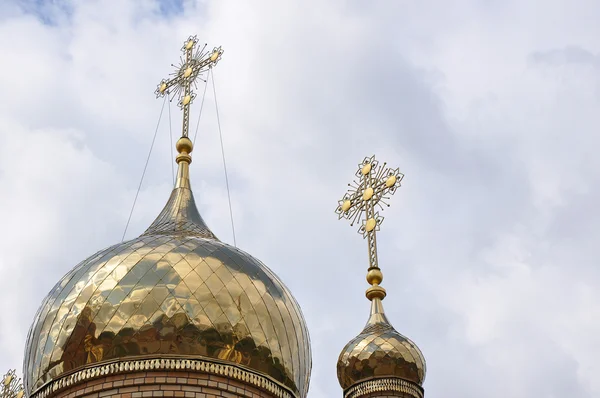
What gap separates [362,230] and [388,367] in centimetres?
296

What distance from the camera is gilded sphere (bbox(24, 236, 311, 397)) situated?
11.9 m

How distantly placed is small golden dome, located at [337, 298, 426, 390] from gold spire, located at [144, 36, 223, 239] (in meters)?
2.81

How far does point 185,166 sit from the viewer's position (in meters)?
15.4

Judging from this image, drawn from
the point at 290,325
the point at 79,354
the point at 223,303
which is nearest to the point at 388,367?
the point at 290,325

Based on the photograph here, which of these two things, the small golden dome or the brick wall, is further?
the small golden dome

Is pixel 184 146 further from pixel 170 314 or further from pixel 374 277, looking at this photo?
pixel 170 314

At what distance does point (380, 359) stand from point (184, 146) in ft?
13.0

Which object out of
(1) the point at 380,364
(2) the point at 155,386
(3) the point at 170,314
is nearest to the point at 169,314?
(3) the point at 170,314

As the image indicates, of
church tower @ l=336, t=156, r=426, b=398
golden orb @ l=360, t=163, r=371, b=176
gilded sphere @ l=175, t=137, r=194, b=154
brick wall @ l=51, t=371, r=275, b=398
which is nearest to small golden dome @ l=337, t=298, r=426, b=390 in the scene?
church tower @ l=336, t=156, r=426, b=398

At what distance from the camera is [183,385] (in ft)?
38.2

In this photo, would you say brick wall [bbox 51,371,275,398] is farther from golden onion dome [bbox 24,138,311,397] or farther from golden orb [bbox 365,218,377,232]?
golden orb [bbox 365,218,377,232]

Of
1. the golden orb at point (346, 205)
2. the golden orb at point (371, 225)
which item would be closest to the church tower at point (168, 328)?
the golden orb at point (371, 225)

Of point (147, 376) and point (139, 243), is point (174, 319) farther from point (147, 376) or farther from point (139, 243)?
point (139, 243)

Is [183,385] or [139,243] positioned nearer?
[183,385]
